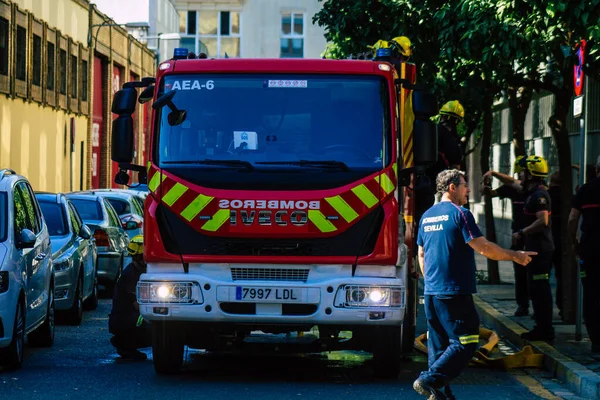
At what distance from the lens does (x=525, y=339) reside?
13648 mm

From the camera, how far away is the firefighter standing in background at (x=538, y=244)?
1348 cm

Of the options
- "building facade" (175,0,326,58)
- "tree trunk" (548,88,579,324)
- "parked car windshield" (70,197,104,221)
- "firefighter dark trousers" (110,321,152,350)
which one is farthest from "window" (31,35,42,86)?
"building facade" (175,0,326,58)

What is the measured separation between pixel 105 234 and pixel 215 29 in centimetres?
7868

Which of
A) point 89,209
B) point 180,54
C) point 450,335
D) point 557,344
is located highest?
point 180,54

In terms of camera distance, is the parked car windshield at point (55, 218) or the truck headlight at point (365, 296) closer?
the truck headlight at point (365, 296)

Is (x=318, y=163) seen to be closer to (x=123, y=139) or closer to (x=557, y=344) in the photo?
(x=123, y=139)

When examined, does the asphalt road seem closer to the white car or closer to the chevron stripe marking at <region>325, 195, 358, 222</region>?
the white car

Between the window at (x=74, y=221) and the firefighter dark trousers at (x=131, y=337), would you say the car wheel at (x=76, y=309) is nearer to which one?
the window at (x=74, y=221)

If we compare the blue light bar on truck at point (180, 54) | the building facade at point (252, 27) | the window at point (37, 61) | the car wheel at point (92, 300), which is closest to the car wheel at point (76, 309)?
the car wheel at point (92, 300)

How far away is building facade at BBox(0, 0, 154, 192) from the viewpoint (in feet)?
125

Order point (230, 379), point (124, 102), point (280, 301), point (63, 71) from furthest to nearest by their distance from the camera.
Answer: point (63, 71), point (230, 379), point (124, 102), point (280, 301)

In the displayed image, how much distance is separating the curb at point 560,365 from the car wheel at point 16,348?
4.59 metres

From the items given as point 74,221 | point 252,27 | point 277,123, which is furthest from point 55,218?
point 252,27

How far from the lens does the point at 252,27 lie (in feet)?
→ 317
